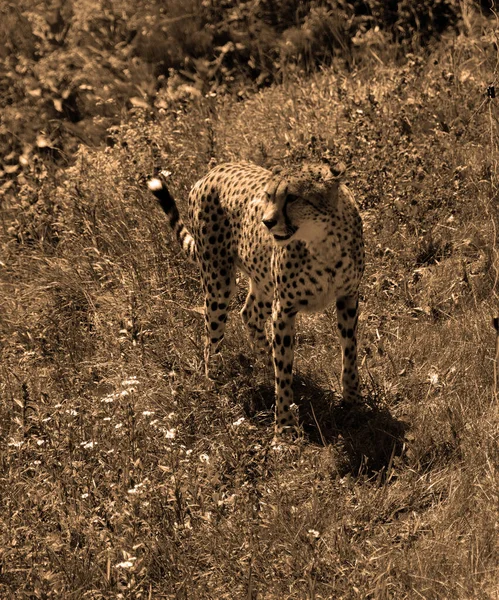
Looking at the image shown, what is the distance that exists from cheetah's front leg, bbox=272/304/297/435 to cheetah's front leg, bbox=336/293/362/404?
23cm

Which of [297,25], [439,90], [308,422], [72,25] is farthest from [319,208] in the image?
[72,25]

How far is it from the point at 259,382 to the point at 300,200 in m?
1.14

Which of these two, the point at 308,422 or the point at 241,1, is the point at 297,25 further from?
the point at 308,422

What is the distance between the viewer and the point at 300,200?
4.80m

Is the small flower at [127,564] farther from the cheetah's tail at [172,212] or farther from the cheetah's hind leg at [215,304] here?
the cheetah's tail at [172,212]

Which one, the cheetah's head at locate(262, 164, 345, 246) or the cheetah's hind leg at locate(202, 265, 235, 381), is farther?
the cheetah's hind leg at locate(202, 265, 235, 381)

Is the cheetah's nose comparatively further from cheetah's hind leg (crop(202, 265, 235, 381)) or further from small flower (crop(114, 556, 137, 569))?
small flower (crop(114, 556, 137, 569))

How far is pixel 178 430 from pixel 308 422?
0.60m

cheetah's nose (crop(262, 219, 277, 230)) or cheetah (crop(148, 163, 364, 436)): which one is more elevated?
cheetah's nose (crop(262, 219, 277, 230))

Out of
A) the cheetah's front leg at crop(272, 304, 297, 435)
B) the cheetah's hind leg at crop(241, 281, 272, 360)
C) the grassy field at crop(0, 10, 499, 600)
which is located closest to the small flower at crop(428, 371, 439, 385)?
the grassy field at crop(0, 10, 499, 600)

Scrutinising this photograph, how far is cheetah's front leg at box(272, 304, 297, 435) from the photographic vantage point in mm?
5199

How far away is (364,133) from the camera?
7078 millimetres

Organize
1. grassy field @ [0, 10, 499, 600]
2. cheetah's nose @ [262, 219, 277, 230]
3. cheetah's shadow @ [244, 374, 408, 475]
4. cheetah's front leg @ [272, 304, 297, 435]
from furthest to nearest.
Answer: cheetah's front leg @ [272, 304, 297, 435] → cheetah's shadow @ [244, 374, 408, 475] → cheetah's nose @ [262, 219, 277, 230] → grassy field @ [0, 10, 499, 600]

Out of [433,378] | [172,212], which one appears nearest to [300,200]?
[433,378]
